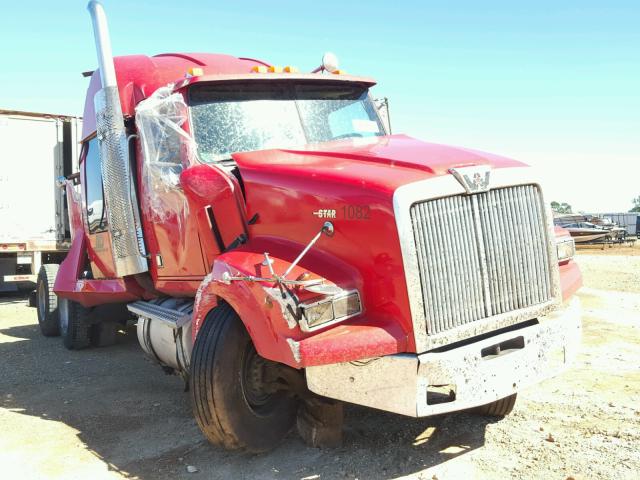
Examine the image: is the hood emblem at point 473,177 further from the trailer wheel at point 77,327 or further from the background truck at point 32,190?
the background truck at point 32,190

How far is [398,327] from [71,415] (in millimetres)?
3351

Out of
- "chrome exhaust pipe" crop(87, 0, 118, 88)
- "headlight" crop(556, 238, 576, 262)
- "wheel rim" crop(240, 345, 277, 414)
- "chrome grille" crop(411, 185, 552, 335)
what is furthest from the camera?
"chrome exhaust pipe" crop(87, 0, 118, 88)

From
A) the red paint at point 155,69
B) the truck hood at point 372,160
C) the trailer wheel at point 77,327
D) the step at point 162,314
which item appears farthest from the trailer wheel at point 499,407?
the trailer wheel at point 77,327

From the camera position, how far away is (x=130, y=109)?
5.95 m

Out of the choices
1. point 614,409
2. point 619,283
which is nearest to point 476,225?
point 614,409

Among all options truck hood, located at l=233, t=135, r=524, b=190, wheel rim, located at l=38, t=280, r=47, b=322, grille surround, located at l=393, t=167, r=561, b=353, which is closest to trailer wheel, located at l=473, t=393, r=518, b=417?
grille surround, located at l=393, t=167, r=561, b=353

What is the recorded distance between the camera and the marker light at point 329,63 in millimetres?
5895

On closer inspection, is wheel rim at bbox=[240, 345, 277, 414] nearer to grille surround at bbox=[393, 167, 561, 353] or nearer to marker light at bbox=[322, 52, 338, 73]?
grille surround at bbox=[393, 167, 561, 353]

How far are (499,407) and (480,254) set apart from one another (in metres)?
1.54

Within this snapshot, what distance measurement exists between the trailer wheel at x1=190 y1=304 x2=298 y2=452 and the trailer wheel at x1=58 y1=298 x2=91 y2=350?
14.9 ft

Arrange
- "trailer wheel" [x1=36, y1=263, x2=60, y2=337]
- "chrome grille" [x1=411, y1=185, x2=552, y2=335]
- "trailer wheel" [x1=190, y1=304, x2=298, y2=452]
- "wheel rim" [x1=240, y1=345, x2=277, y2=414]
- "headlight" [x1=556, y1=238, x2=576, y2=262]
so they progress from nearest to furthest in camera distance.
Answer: "chrome grille" [x1=411, y1=185, x2=552, y2=335] → "trailer wheel" [x1=190, y1=304, x2=298, y2=452] → "wheel rim" [x1=240, y1=345, x2=277, y2=414] → "headlight" [x1=556, y1=238, x2=576, y2=262] → "trailer wheel" [x1=36, y1=263, x2=60, y2=337]

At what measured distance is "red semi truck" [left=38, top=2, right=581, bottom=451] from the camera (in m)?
3.59

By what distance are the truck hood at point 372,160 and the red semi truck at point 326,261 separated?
0.02 m

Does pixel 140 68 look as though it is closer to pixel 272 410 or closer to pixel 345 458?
pixel 272 410
